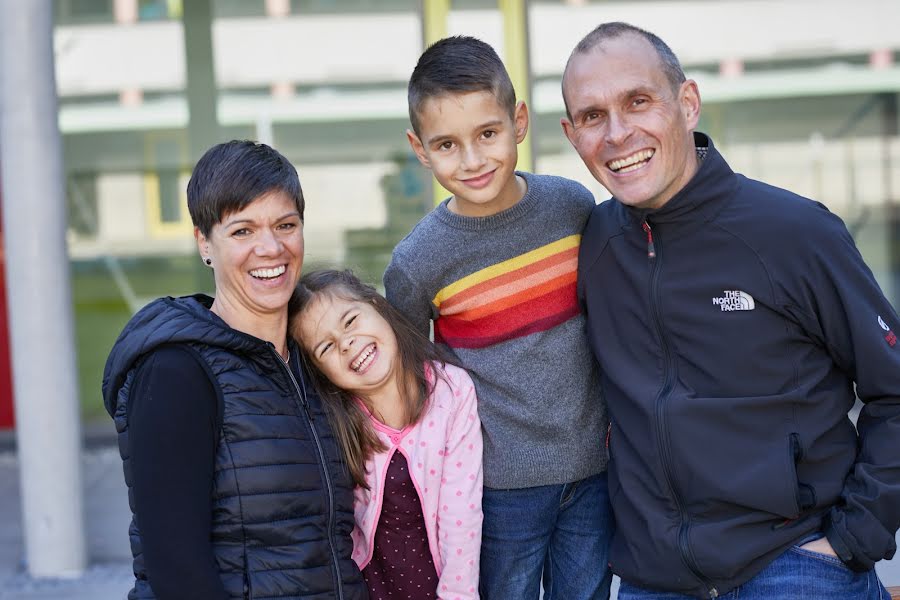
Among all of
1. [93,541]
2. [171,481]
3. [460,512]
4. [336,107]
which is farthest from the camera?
[336,107]

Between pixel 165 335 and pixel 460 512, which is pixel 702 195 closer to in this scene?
pixel 460 512

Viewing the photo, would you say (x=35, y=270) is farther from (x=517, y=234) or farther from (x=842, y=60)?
(x=842, y=60)

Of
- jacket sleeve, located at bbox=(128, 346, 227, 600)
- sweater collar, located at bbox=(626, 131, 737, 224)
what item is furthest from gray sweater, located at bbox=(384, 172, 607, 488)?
jacket sleeve, located at bbox=(128, 346, 227, 600)

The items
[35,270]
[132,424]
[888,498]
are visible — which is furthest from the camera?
[35,270]

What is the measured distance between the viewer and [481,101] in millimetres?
2525

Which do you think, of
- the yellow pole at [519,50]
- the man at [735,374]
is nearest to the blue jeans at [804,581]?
the man at [735,374]

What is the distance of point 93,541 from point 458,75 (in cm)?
357

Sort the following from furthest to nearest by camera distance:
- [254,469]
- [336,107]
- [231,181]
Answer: [336,107] < [231,181] < [254,469]

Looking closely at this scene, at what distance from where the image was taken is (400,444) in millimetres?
2508

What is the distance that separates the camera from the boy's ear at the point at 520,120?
2.63m

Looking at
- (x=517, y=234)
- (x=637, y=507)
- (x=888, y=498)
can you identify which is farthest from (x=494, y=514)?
(x=888, y=498)

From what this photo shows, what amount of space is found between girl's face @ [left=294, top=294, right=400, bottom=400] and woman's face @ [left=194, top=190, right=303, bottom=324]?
0.20 meters

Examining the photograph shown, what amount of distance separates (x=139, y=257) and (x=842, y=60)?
17.0ft

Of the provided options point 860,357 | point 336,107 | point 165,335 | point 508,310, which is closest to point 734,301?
point 860,357
